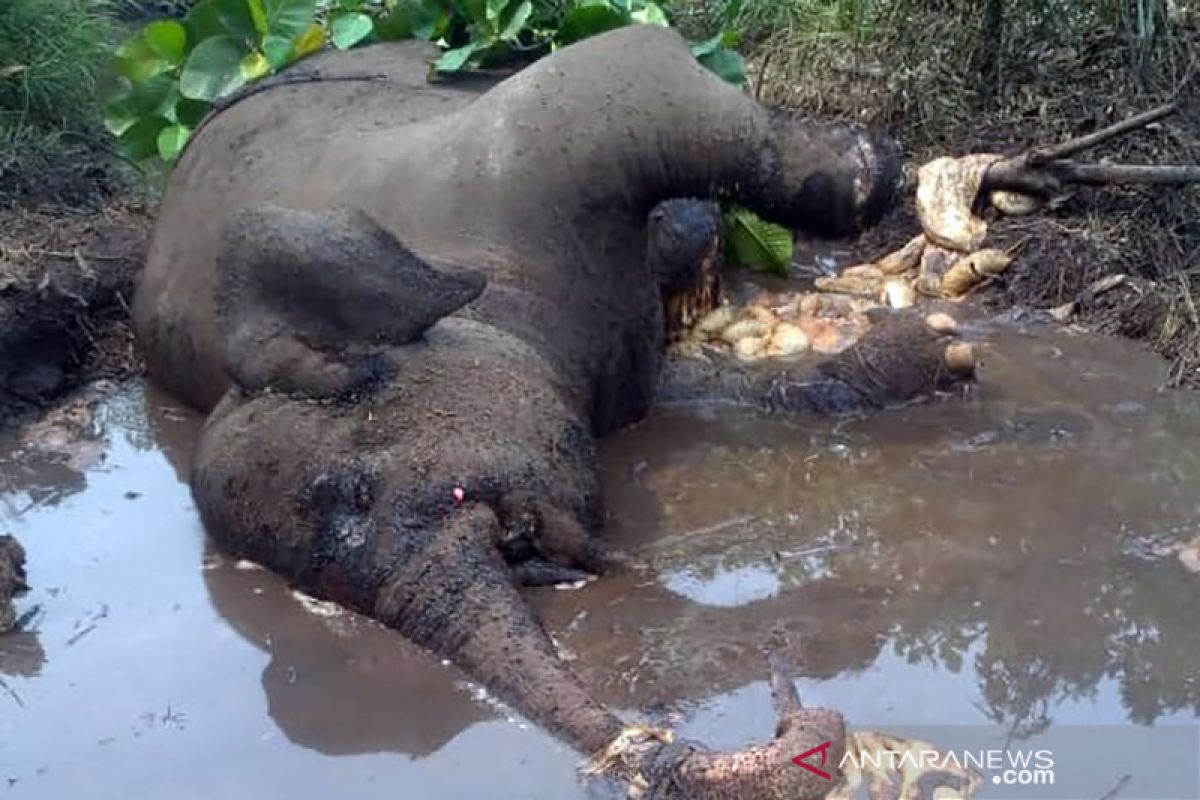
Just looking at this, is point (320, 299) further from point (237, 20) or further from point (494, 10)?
point (237, 20)

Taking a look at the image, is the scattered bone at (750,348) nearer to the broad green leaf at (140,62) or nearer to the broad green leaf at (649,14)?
the broad green leaf at (649,14)

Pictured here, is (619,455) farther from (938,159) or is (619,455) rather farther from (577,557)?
(938,159)

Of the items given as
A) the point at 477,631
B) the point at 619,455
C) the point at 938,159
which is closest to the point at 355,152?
the point at 619,455

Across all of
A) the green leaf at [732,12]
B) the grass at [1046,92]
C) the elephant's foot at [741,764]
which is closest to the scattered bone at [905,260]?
the grass at [1046,92]

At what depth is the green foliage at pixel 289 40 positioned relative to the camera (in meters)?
5.90

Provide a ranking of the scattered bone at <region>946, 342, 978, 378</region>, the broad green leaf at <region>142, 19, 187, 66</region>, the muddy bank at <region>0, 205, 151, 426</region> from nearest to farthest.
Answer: the scattered bone at <region>946, 342, 978, 378</region> < the muddy bank at <region>0, 205, 151, 426</region> < the broad green leaf at <region>142, 19, 187, 66</region>

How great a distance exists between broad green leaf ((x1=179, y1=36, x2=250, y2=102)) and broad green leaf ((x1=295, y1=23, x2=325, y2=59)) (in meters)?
0.19

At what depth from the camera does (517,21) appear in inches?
228

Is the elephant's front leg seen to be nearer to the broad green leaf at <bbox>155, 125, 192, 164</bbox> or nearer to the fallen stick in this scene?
the fallen stick

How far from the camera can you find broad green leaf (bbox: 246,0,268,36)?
5.94 m

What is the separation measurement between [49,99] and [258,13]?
5.16ft

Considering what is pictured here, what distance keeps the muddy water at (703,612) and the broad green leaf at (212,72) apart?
4.24ft

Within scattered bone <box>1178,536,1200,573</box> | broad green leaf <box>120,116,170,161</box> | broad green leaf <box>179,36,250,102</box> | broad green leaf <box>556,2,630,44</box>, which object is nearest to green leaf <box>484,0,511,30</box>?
broad green leaf <box>556,2,630,44</box>
